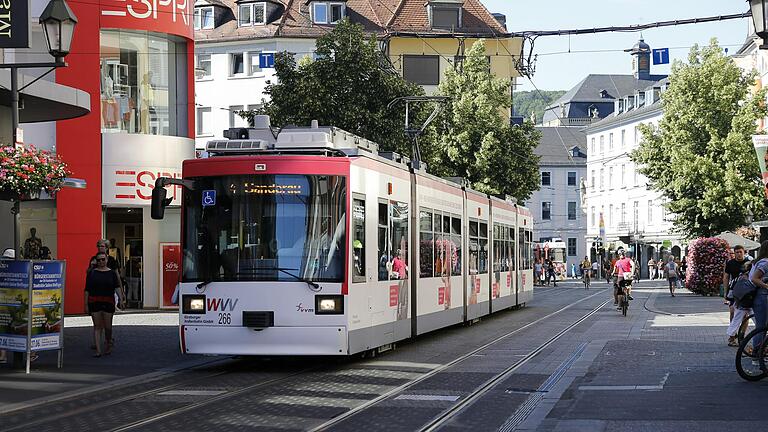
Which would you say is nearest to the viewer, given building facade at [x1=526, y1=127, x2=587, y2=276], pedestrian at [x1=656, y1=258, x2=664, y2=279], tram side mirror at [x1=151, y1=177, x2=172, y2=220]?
tram side mirror at [x1=151, y1=177, x2=172, y2=220]

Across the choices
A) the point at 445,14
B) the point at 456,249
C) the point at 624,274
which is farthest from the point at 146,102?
the point at 445,14

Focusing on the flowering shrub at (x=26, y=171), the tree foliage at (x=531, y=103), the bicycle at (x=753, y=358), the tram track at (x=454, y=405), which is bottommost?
the tram track at (x=454, y=405)

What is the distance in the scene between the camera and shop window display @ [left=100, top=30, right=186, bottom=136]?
3338cm

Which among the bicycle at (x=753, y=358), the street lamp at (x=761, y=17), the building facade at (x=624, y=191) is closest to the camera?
the street lamp at (x=761, y=17)

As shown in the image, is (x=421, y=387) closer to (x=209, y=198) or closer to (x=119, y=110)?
(x=209, y=198)

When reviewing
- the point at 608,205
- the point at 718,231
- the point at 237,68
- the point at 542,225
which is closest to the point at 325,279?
the point at 718,231

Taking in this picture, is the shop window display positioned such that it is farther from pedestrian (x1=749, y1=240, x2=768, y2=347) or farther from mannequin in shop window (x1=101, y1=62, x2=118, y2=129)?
pedestrian (x1=749, y1=240, x2=768, y2=347)

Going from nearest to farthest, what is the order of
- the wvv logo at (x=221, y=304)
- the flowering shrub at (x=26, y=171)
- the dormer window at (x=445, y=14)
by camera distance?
the wvv logo at (x=221, y=304) → the flowering shrub at (x=26, y=171) → the dormer window at (x=445, y=14)

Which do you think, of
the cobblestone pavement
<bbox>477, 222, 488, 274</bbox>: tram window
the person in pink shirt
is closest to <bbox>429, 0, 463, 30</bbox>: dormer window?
<bbox>477, 222, 488, 274</bbox>: tram window

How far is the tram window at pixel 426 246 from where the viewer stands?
21.8m

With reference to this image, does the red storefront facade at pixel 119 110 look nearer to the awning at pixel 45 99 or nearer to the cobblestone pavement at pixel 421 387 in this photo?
the cobblestone pavement at pixel 421 387

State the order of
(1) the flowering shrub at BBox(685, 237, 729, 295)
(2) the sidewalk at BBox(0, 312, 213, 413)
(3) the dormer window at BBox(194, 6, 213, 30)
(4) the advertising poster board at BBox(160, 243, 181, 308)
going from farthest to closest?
(3) the dormer window at BBox(194, 6, 213, 30)
(1) the flowering shrub at BBox(685, 237, 729, 295)
(4) the advertising poster board at BBox(160, 243, 181, 308)
(2) the sidewalk at BBox(0, 312, 213, 413)

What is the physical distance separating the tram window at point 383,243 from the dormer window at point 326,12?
50.0 metres

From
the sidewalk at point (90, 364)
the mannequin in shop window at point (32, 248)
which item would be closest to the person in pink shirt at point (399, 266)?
the sidewalk at point (90, 364)
